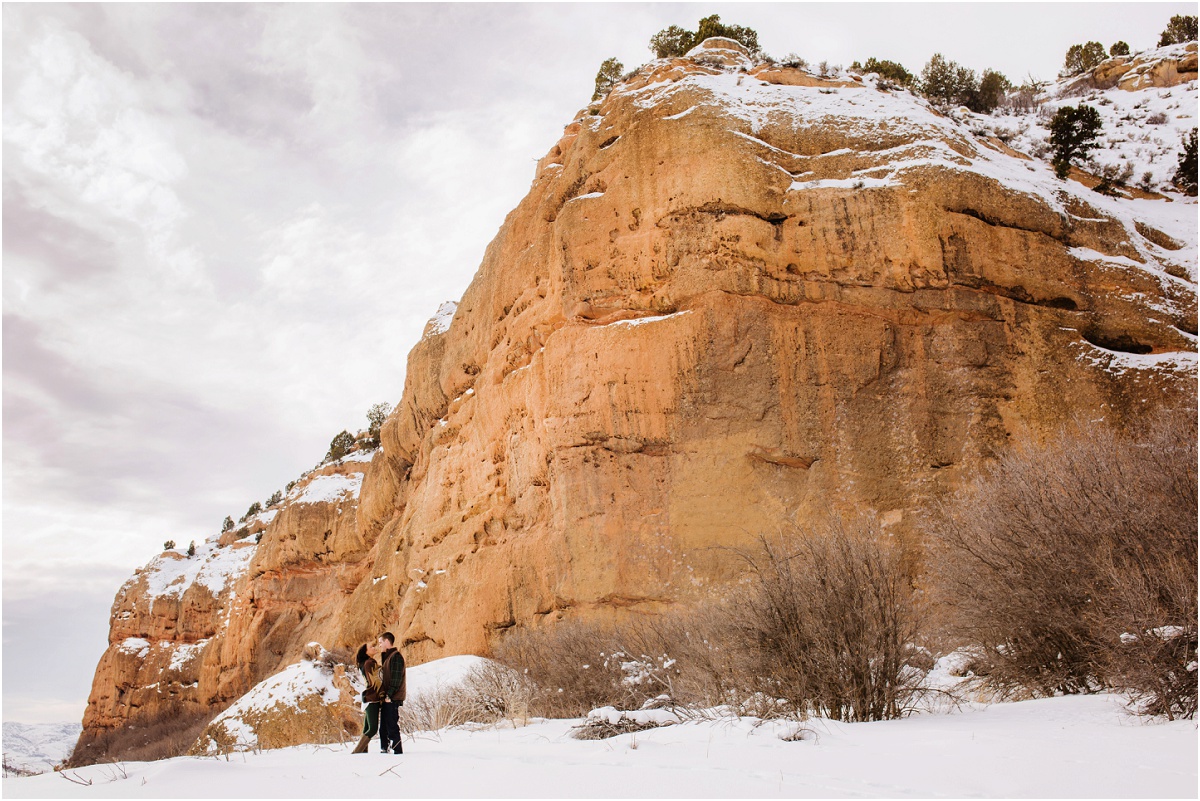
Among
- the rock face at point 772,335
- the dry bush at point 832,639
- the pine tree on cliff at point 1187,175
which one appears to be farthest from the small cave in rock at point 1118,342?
the dry bush at point 832,639

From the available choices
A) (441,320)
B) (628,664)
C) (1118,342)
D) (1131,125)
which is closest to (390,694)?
(628,664)

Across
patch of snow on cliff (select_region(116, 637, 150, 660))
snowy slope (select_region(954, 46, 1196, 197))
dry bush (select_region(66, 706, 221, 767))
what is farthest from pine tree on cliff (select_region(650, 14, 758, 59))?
patch of snow on cliff (select_region(116, 637, 150, 660))

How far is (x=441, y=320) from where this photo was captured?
30438mm

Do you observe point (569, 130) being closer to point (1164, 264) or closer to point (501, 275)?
point (501, 275)

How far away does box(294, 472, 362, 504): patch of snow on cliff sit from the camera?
4038 centimetres

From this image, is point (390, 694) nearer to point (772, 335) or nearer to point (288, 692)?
point (288, 692)

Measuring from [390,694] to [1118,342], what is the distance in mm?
16367

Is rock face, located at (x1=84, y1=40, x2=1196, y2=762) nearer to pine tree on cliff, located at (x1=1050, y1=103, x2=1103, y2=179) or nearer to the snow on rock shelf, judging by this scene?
pine tree on cliff, located at (x1=1050, y1=103, x2=1103, y2=179)

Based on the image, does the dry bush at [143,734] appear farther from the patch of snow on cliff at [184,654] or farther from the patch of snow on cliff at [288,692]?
the patch of snow on cliff at [288,692]

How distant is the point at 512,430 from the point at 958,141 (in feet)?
41.3

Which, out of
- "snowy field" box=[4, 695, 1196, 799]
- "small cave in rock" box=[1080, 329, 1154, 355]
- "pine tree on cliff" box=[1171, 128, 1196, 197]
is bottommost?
"snowy field" box=[4, 695, 1196, 799]

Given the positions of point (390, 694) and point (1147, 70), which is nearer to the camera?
point (390, 694)

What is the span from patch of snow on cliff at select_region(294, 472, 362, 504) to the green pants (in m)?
32.3

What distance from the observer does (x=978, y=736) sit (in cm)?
666
